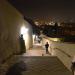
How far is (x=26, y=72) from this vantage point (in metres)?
8.27

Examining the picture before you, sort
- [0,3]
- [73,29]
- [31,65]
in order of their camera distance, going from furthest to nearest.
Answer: [73,29]
[0,3]
[31,65]

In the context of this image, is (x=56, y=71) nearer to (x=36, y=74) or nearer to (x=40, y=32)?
(x=36, y=74)

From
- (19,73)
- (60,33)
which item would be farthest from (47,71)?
(60,33)

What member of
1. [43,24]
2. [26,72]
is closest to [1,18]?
[26,72]

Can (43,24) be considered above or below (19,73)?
above

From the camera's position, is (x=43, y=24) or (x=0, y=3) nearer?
(x=0, y=3)

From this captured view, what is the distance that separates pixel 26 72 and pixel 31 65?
4.60 feet

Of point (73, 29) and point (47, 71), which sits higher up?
point (73, 29)

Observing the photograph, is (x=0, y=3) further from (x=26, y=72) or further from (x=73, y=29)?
(x=73, y=29)

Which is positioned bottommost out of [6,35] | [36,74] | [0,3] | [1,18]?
[36,74]

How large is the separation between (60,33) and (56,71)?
42.0m

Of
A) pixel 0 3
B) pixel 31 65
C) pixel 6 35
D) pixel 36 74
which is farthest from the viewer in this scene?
pixel 6 35

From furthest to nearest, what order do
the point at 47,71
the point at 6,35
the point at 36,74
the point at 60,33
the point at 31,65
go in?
1. the point at 60,33
2. the point at 6,35
3. the point at 31,65
4. the point at 47,71
5. the point at 36,74

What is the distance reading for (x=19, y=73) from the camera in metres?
8.08
